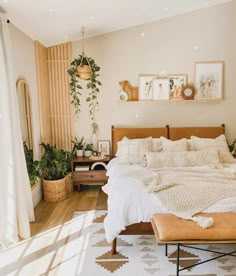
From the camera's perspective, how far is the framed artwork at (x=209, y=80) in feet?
14.1

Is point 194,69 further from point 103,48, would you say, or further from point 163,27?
point 103,48

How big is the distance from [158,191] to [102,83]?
2.49 meters

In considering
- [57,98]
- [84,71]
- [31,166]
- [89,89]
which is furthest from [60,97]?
[31,166]

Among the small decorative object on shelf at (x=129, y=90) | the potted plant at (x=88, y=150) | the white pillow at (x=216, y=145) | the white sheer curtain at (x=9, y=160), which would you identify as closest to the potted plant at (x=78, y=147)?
the potted plant at (x=88, y=150)

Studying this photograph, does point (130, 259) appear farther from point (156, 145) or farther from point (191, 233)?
point (156, 145)

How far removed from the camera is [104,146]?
4.56 m

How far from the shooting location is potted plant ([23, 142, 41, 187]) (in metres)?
3.45

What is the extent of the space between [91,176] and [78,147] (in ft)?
1.93

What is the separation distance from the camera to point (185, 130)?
433 cm

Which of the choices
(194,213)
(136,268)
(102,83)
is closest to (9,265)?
(136,268)

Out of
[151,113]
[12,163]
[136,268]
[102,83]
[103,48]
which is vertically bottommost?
[136,268]

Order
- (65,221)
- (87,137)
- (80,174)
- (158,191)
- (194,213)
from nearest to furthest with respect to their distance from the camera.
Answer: (194,213) → (158,191) → (65,221) → (80,174) → (87,137)

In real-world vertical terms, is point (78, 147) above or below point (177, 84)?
below

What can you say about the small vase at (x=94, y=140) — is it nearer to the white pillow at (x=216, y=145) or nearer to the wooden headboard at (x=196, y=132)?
the wooden headboard at (x=196, y=132)
